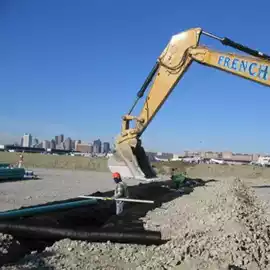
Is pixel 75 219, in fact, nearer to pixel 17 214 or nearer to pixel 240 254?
pixel 17 214

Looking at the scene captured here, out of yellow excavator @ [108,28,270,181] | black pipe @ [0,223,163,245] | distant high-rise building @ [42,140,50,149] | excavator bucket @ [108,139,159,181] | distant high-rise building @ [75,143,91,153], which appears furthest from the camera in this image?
distant high-rise building @ [42,140,50,149]

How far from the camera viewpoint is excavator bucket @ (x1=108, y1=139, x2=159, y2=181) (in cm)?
1634

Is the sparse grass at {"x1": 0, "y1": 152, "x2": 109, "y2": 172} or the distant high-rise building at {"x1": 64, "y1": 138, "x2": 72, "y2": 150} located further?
the distant high-rise building at {"x1": 64, "y1": 138, "x2": 72, "y2": 150}

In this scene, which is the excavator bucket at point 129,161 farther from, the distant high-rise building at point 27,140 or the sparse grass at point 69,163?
the distant high-rise building at point 27,140

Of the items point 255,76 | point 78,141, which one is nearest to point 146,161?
point 255,76

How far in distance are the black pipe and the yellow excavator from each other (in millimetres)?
8461

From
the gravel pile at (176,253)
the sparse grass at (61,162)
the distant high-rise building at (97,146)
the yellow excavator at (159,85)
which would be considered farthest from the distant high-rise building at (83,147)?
the gravel pile at (176,253)

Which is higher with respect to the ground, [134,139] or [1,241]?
[134,139]

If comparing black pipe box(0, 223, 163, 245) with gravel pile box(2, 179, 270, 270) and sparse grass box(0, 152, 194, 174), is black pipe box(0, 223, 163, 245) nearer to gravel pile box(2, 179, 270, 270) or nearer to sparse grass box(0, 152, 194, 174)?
gravel pile box(2, 179, 270, 270)

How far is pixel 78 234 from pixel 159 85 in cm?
1067

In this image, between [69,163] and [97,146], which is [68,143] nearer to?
[97,146]

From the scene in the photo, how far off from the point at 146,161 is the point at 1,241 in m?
11.2

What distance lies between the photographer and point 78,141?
174m

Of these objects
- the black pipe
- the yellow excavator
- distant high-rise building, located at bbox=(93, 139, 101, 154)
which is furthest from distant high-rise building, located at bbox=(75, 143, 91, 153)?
the black pipe
